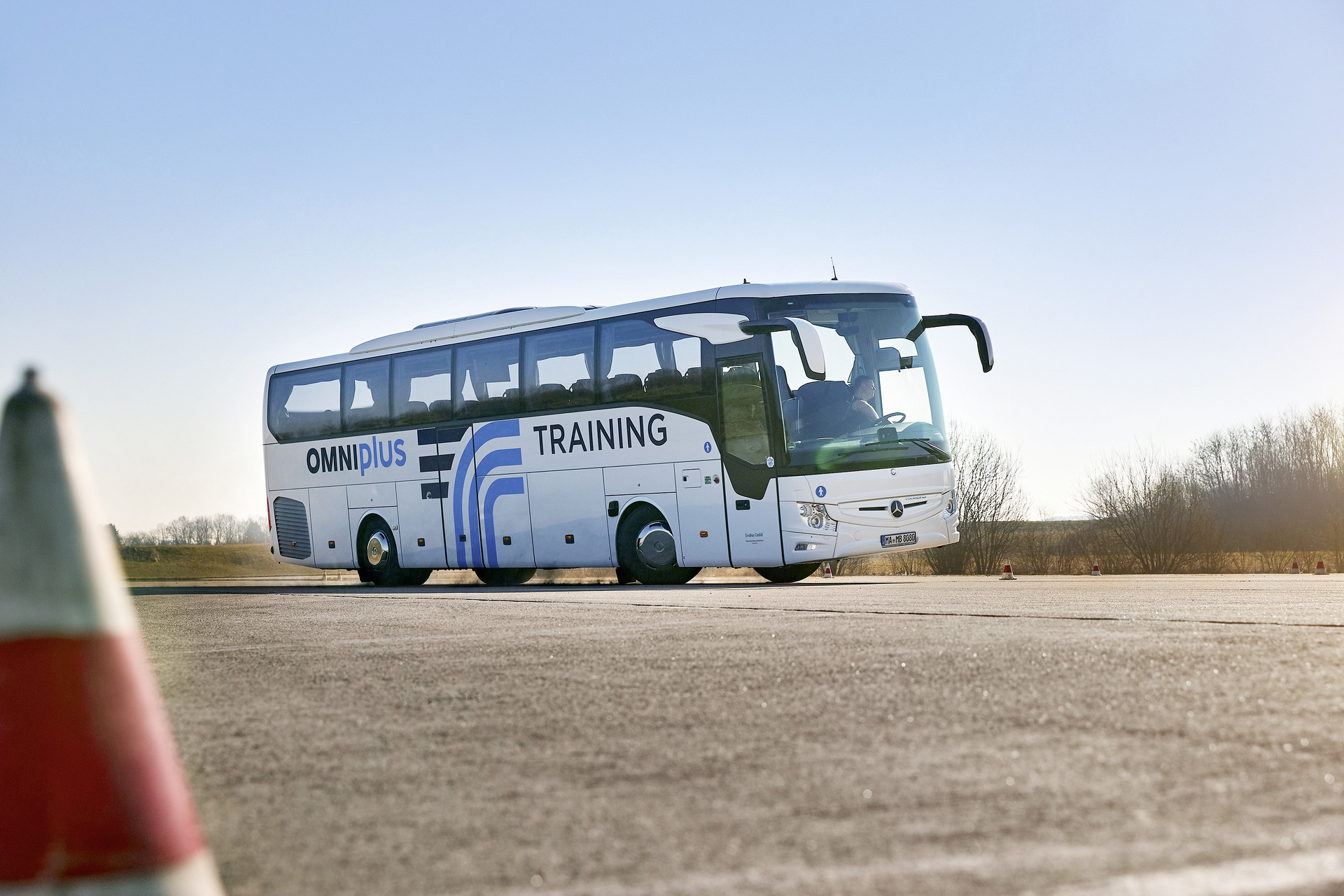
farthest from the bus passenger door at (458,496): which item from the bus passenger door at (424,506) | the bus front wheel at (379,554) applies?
the bus front wheel at (379,554)

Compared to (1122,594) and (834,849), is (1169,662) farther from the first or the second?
(1122,594)

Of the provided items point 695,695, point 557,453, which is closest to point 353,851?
point 695,695

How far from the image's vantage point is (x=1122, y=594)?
11.5m

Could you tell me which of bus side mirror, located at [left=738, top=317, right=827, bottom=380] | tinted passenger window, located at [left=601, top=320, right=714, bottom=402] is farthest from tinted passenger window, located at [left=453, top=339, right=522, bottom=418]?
bus side mirror, located at [left=738, top=317, right=827, bottom=380]

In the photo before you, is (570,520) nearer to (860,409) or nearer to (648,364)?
(648,364)

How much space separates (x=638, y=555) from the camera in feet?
60.1

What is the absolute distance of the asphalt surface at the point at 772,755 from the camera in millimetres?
3020

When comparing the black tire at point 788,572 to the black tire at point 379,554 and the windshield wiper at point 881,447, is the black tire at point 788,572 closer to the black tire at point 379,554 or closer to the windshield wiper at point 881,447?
the windshield wiper at point 881,447

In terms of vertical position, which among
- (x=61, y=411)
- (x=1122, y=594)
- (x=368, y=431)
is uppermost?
(x=368, y=431)

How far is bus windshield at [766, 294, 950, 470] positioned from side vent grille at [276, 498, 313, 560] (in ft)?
34.6

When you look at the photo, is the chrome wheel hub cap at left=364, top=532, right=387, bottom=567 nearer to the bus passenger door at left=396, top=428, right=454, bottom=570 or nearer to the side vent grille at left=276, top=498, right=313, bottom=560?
the bus passenger door at left=396, top=428, right=454, bottom=570

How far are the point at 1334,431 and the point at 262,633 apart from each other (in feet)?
226

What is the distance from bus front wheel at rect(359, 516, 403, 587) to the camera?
2194cm

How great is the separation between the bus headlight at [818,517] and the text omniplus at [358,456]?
7835 mm
